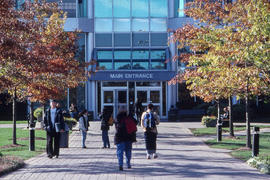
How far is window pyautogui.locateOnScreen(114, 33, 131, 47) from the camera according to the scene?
Result: 3334 centimetres

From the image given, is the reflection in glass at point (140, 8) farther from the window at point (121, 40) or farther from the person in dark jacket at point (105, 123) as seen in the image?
the person in dark jacket at point (105, 123)

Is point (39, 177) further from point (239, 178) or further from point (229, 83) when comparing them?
point (229, 83)

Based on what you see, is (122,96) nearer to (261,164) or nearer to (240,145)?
(240,145)

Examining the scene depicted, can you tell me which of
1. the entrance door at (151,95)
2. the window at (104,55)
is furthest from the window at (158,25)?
the entrance door at (151,95)

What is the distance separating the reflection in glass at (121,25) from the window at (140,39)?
786 millimetres

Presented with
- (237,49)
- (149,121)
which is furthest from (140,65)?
(237,49)

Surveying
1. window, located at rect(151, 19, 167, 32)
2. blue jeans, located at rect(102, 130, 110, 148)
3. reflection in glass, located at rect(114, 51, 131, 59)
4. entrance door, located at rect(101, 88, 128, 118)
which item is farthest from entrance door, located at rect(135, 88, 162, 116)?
blue jeans, located at rect(102, 130, 110, 148)

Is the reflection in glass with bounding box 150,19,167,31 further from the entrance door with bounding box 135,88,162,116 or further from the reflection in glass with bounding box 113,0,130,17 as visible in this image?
the entrance door with bounding box 135,88,162,116

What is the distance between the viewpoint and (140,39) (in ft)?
109

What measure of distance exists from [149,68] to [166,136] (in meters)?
13.1

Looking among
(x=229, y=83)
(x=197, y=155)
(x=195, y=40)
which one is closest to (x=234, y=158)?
(x=197, y=155)

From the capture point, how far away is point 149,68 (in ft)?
107

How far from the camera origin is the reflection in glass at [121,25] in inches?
1314

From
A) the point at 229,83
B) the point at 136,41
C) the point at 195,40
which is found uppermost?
the point at 136,41
